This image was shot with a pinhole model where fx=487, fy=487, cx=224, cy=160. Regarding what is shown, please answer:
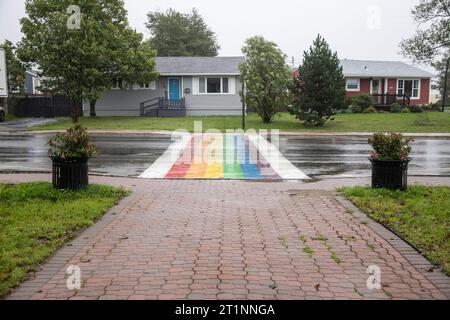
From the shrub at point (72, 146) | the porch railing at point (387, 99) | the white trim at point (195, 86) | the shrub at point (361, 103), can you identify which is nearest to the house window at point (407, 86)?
the porch railing at point (387, 99)

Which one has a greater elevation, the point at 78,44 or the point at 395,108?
the point at 78,44

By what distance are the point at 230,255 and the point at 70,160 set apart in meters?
4.71

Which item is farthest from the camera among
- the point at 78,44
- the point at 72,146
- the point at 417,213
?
the point at 78,44

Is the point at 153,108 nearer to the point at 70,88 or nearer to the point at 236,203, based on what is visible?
the point at 70,88

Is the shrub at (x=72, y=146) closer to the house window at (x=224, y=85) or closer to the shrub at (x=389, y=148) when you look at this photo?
the shrub at (x=389, y=148)

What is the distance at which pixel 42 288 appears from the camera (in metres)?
4.75

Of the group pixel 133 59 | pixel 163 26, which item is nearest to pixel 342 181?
pixel 133 59

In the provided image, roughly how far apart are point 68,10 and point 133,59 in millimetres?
5182

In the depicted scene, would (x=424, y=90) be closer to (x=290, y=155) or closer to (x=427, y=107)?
Answer: (x=427, y=107)

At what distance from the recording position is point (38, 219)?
23.9 ft

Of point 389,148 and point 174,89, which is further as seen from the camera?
point 174,89

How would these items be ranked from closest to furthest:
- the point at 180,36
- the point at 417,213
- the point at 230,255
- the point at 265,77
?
the point at 230,255 < the point at 417,213 < the point at 265,77 < the point at 180,36

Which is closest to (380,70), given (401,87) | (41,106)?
(401,87)

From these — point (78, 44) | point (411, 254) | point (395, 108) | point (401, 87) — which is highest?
point (78, 44)
